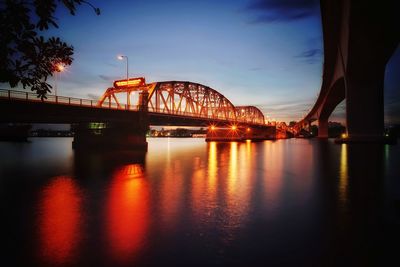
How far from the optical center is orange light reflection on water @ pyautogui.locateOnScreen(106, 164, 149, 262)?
7273mm

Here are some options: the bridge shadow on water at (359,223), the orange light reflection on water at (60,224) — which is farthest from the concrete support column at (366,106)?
the orange light reflection on water at (60,224)

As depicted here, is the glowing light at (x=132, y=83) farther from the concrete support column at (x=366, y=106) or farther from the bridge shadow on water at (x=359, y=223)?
the bridge shadow on water at (x=359, y=223)

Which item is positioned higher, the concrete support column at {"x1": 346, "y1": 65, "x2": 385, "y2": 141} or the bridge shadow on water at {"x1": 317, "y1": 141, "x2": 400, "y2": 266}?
the concrete support column at {"x1": 346, "y1": 65, "x2": 385, "y2": 141}

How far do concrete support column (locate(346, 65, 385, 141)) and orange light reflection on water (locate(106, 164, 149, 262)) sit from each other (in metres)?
45.3

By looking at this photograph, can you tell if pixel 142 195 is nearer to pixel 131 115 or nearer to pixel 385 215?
pixel 385 215

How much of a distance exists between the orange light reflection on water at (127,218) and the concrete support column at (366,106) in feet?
149

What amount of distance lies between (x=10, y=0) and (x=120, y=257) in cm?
584

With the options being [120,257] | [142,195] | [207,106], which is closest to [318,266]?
[120,257]

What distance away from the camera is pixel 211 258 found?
6719 millimetres

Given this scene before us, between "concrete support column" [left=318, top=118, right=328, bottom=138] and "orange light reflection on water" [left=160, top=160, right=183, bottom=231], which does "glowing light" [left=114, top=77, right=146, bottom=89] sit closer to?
"orange light reflection on water" [left=160, top=160, right=183, bottom=231]

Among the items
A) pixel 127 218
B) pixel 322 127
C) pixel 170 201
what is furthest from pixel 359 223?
pixel 322 127

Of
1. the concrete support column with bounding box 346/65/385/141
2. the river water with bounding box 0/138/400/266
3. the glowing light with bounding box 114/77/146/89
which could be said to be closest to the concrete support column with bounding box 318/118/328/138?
the concrete support column with bounding box 346/65/385/141

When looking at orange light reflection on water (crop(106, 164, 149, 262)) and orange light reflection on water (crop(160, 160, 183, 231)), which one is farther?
orange light reflection on water (crop(160, 160, 183, 231))

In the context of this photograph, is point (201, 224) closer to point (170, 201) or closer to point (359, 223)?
point (170, 201)
